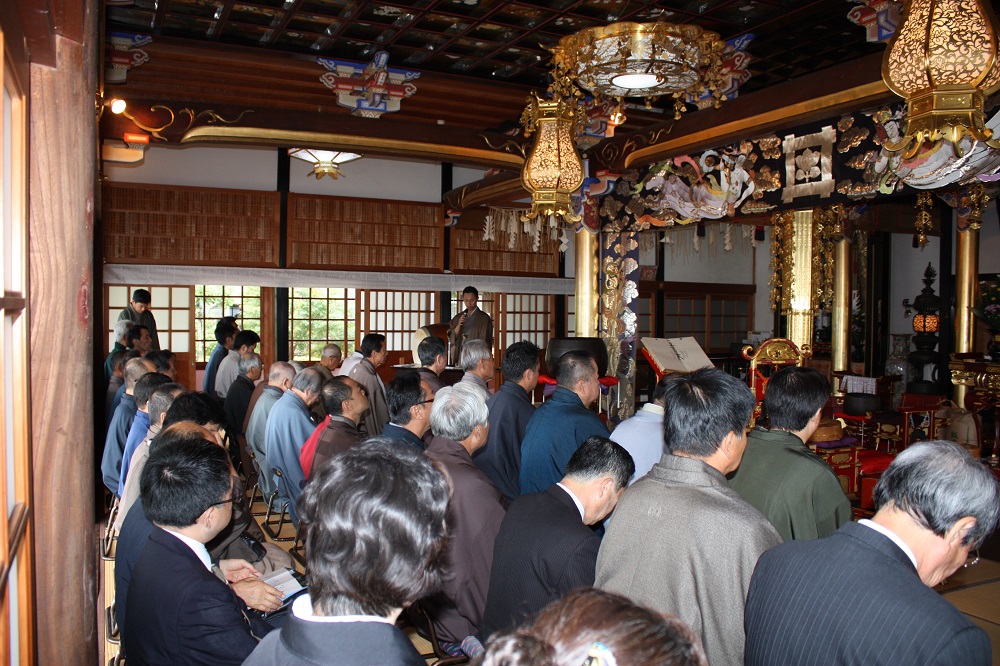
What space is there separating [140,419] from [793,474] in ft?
9.09

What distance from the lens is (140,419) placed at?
11.4 ft

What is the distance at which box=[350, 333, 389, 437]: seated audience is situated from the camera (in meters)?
5.55

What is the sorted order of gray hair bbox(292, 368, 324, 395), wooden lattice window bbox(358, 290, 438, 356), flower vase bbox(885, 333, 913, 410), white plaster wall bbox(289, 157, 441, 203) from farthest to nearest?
flower vase bbox(885, 333, 913, 410)
wooden lattice window bbox(358, 290, 438, 356)
white plaster wall bbox(289, 157, 441, 203)
gray hair bbox(292, 368, 324, 395)

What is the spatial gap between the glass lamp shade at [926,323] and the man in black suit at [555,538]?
9.84m

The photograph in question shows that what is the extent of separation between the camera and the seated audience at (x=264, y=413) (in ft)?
15.0

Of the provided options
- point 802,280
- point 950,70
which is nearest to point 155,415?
point 950,70

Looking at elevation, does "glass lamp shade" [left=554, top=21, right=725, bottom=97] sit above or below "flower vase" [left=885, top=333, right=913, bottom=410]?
above

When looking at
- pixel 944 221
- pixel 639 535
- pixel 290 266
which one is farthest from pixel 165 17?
pixel 944 221

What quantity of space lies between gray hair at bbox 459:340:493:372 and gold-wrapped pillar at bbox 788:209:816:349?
4183mm

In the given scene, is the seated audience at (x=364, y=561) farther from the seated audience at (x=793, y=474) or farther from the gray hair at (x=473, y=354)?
the gray hair at (x=473, y=354)

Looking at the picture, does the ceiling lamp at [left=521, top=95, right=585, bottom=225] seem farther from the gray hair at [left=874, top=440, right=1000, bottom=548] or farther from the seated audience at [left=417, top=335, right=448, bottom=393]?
the gray hair at [left=874, top=440, right=1000, bottom=548]

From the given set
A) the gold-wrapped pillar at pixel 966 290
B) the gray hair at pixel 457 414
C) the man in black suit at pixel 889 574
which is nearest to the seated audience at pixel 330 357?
the gray hair at pixel 457 414

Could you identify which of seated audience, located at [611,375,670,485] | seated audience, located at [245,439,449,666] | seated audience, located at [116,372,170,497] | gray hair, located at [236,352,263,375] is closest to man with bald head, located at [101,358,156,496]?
seated audience, located at [116,372,170,497]

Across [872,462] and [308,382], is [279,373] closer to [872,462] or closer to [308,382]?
[308,382]
